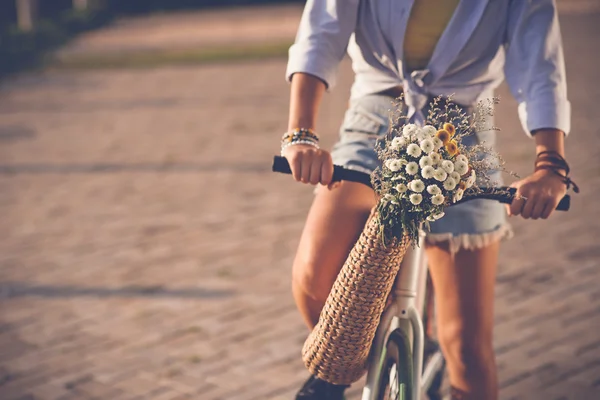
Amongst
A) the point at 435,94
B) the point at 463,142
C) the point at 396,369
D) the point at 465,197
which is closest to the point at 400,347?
the point at 396,369

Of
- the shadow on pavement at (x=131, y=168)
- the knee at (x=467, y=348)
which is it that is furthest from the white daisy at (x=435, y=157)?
the shadow on pavement at (x=131, y=168)

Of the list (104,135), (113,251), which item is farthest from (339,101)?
(113,251)

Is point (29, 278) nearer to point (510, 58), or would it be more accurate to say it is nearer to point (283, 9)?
point (510, 58)

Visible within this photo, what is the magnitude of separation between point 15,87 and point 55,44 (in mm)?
5184

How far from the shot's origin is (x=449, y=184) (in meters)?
2.00

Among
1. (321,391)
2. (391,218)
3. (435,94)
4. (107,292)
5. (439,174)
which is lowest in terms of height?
(107,292)

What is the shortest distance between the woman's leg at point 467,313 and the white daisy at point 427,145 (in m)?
0.63

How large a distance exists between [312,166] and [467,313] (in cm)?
73

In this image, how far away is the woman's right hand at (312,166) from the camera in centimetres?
220

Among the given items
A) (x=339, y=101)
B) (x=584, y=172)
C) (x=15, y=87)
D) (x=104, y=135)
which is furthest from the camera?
(x=15, y=87)

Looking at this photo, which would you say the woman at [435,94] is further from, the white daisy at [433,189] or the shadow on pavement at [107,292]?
the shadow on pavement at [107,292]

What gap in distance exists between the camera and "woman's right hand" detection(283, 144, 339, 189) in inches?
86.6

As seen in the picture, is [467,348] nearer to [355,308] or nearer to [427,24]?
[355,308]

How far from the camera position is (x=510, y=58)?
8.13 feet
